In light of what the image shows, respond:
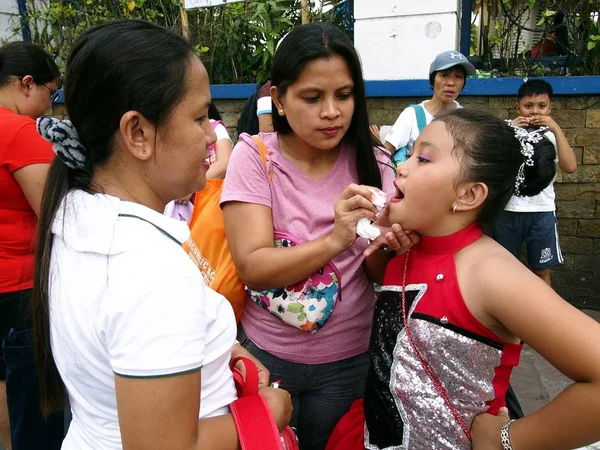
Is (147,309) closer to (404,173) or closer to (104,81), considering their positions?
(104,81)

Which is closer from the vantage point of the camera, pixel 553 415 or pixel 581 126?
pixel 553 415

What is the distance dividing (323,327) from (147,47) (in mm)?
1040

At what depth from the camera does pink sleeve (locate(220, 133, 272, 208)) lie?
159 centimetres

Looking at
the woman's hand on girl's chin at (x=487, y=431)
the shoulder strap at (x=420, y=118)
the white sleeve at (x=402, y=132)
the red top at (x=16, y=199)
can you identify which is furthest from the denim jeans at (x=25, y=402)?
the shoulder strap at (x=420, y=118)

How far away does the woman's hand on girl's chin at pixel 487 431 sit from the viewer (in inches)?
50.3

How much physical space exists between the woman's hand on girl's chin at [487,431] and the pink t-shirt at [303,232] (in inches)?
19.7

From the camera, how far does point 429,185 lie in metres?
1.40

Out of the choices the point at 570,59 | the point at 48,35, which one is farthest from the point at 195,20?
the point at 570,59

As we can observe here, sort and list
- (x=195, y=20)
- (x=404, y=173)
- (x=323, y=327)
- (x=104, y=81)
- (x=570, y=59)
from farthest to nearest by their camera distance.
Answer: (x=195, y=20) → (x=570, y=59) → (x=323, y=327) → (x=404, y=173) → (x=104, y=81)

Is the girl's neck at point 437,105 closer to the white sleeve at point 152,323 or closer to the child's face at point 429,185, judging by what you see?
the child's face at point 429,185

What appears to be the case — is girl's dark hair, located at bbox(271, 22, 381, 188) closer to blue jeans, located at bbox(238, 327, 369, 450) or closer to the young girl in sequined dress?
the young girl in sequined dress

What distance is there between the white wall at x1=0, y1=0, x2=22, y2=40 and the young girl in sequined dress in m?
Result: 7.14

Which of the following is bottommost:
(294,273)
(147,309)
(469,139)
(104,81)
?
(294,273)

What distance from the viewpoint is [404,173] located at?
1.45 metres
